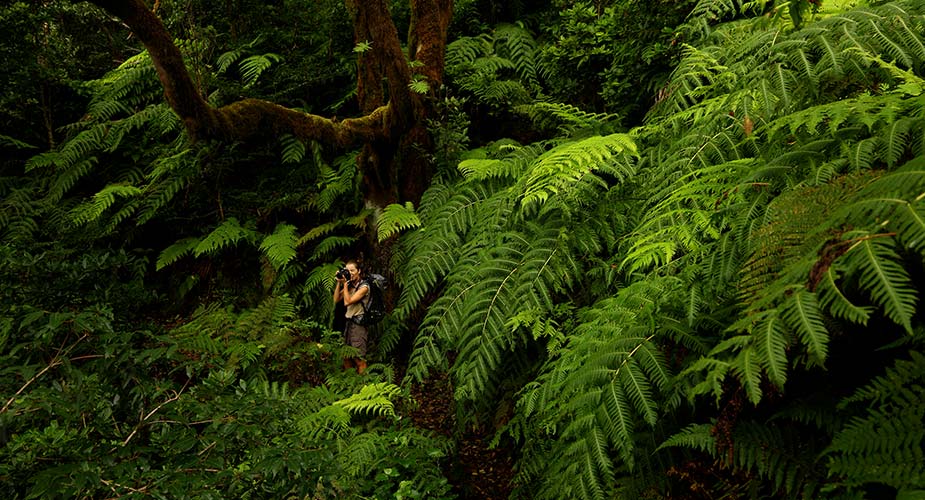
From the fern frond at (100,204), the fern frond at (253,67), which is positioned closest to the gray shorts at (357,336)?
the fern frond at (253,67)

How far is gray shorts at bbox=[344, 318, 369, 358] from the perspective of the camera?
15.4 ft

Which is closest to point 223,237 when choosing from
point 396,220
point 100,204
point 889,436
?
point 100,204

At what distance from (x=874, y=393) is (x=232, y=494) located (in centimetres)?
184

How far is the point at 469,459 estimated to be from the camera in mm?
3670

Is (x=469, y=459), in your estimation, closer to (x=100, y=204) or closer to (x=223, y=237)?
(x=223, y=237)

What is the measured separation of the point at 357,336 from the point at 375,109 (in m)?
2.15

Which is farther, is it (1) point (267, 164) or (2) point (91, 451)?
(1) point (267, 164)

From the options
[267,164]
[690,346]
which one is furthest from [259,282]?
[690,346]

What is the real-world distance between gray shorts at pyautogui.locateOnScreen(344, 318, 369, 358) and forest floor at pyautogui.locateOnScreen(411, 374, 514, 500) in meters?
0.77

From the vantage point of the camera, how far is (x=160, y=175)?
20.7 feet

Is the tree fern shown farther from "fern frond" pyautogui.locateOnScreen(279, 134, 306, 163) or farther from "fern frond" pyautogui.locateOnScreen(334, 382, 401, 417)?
"fern frond" pyautogui.locateOnScreen(279, 134, 306, 163)

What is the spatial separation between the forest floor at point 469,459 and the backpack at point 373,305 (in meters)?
0.82

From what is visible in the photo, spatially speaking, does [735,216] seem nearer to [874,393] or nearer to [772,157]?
[772,157]

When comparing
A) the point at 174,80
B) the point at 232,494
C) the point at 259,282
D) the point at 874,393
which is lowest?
the point at 259,282
